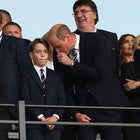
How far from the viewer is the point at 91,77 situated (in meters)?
6.64

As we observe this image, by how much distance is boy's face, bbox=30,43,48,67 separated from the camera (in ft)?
22.3

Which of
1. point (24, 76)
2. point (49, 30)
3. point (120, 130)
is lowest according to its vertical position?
point (120, 130)

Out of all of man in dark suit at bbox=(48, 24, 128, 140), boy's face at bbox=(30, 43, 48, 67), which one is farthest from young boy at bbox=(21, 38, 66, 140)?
man in dark suit at bbox=(48, 24, 128, 140)

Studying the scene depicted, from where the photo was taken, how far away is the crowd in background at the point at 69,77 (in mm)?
6629

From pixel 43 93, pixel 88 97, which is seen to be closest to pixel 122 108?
pixel 88 97

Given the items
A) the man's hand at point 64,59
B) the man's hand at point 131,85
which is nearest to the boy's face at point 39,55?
the man's hand at point 64,59

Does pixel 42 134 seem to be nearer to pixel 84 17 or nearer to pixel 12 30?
pixel 84 17

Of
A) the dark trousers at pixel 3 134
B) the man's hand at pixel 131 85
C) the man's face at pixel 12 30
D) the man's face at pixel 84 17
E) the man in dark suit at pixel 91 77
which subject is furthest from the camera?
the man's face at pixel 12 30

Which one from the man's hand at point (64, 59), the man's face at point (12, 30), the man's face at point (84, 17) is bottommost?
the man's hand at point (64, 59)

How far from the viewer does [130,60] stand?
7293 millimetres

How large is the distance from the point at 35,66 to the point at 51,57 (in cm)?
21

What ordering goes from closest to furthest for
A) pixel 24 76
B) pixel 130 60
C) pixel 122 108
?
pixel 122 108 < pixel 24 76 < pixel 130 60

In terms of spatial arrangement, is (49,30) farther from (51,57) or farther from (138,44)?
(138,44)

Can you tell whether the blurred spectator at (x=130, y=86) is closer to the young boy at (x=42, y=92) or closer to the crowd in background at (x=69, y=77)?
the crowd in background at (x=69, y=77)
